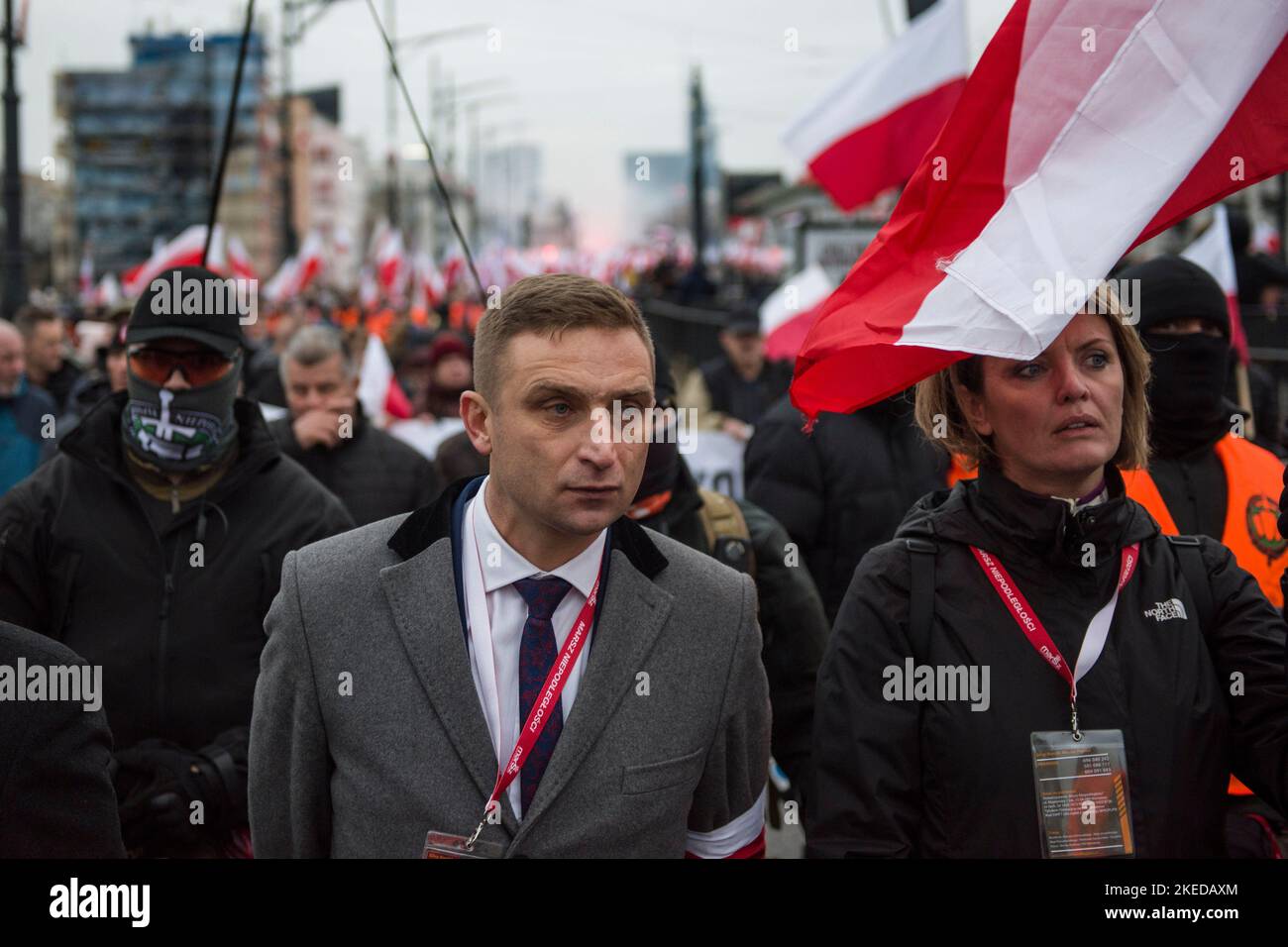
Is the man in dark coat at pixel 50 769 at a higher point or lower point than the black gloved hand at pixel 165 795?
higher

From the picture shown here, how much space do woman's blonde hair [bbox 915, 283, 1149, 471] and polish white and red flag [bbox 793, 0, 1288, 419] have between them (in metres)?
0.12

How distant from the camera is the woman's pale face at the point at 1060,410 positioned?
293 cm

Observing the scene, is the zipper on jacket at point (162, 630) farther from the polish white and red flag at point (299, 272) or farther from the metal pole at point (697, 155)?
the metal pole at point (697, 155)

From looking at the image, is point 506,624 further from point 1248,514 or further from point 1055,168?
point 1248,514

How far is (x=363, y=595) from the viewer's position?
2824mm

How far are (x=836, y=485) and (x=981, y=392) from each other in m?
2.72

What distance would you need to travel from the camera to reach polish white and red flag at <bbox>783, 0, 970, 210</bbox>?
328 inches

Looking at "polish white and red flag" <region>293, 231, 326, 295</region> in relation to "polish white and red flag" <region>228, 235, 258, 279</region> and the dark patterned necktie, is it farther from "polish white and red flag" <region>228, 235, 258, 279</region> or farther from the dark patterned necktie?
the dark patterned necktie

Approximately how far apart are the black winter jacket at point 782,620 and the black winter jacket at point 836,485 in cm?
113

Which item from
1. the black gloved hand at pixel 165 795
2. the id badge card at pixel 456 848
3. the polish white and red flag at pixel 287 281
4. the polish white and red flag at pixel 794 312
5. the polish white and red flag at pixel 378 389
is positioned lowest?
the black gloved hand at pixel 165 795

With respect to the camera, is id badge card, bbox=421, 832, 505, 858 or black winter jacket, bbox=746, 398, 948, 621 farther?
black winter jacket, bbox=746, 398, 948, 621

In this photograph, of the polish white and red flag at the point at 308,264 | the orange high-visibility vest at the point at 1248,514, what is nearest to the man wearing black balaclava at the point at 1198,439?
the orange high-visibility vest at the point at 1248,514

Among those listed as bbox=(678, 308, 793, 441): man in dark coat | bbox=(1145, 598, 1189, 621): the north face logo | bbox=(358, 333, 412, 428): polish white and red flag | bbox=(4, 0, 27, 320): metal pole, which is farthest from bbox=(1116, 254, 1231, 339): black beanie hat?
bbox=(4, 0, 27, 320): metal pole

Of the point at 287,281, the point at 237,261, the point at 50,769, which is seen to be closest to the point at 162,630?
the point at 50,769
